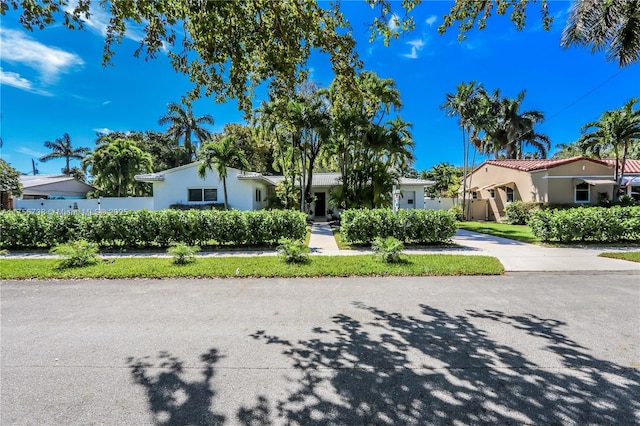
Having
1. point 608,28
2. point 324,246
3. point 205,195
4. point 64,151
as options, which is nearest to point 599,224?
point 608,28

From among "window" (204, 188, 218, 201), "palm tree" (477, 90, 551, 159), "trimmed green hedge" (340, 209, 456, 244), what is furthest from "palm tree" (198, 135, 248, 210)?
"palm tree" (477, 90, 551, 159)

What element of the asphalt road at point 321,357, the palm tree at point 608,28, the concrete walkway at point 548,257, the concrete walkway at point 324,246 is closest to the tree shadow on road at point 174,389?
the asphalt road at point 321,357

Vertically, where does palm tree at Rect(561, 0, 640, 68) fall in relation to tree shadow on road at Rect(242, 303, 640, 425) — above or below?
above

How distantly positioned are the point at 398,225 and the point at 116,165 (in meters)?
26.5

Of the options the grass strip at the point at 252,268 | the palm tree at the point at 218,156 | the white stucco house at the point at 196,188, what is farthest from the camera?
the white stucco house at the point at 196,188

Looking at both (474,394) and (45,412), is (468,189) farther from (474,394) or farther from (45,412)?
(45,412)

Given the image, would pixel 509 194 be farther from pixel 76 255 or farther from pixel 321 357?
pixel 76 255

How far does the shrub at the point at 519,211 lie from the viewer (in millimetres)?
19797

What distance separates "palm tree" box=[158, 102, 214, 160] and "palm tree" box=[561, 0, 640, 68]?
3350cm

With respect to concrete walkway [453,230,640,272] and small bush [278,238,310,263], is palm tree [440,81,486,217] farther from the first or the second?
small bush [278,238,310,263]

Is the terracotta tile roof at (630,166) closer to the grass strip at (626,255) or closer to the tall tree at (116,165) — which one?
the grass strip at (626,255)

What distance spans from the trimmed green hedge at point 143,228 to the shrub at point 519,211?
1704cm

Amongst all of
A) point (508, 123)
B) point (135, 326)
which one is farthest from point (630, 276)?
point (508, 123)

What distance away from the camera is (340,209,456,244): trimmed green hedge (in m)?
10.9
